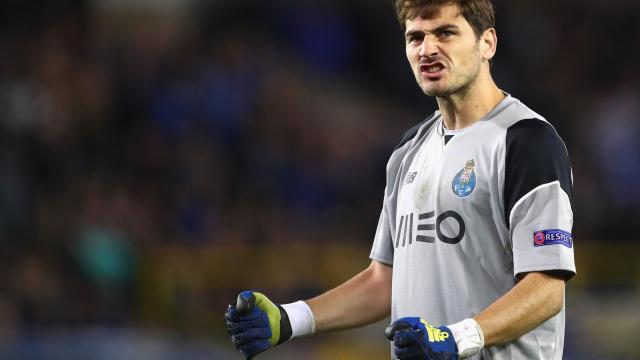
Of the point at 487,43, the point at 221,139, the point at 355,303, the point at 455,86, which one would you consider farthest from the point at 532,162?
the point at 221,139

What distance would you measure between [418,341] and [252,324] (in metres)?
0.84

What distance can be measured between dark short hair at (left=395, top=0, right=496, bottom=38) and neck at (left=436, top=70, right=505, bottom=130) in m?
0.17

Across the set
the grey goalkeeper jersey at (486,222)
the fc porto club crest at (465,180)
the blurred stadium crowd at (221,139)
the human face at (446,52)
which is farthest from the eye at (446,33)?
the blurred stadium crowd at (221,139)

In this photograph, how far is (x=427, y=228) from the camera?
4.39 m

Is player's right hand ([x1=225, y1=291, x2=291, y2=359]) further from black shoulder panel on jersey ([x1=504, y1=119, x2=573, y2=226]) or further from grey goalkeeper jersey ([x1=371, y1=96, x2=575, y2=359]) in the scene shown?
black shoulder panel on jersey ([x1=504, y1=119, x2=573, y2=226])

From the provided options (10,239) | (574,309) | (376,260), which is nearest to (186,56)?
(10,239)

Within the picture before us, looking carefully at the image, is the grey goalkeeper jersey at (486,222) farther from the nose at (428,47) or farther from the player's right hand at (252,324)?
the player's right hand at (252,324)

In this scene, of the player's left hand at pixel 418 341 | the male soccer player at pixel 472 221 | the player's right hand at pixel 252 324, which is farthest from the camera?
the player's right hand at pixel 252 324

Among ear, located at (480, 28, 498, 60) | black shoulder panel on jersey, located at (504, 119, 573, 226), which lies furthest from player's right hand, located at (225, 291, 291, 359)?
ear, located at (480, 28, 498, 60)

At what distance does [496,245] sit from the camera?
13.9 feet

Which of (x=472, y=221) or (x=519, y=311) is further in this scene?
(x=472, y=221)

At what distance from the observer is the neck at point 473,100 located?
439 centimetres

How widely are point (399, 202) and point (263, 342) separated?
697mm

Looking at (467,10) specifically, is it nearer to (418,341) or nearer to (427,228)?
(427,228)
